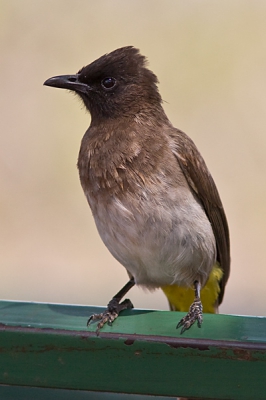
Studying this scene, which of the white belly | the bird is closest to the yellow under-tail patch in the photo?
the bird

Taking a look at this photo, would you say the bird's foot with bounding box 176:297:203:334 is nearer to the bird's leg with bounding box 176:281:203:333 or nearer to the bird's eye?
the bird's leg with bounding box 176:281:203:333

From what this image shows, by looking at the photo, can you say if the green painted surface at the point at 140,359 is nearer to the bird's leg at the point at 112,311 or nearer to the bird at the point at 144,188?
the bird's leg at the point at 112,311

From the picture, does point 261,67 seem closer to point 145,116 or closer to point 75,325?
point 145,116

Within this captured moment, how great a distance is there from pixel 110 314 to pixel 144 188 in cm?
62

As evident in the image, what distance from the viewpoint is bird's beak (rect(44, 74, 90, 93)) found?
358 centimetres

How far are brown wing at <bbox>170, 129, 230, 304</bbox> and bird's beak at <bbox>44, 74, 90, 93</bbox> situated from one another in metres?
0.48

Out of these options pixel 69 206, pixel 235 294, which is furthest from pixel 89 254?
pixel 235 294

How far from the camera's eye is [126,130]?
137 inches

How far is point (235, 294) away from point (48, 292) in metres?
1.40

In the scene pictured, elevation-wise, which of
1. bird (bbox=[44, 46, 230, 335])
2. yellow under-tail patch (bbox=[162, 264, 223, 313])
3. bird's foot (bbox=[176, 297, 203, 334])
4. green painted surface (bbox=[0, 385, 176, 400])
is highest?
bird (bbox=[44, 46, 230, 335])

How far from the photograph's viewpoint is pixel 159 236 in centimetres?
330

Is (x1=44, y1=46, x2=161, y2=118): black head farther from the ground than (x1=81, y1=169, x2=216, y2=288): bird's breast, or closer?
farther from the ground

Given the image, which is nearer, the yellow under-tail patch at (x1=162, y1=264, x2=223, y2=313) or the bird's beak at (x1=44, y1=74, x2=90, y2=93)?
the bird's beak at (x1=44, y1=74, x2=90, y2=93)

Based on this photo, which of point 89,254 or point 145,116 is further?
point 89,254
